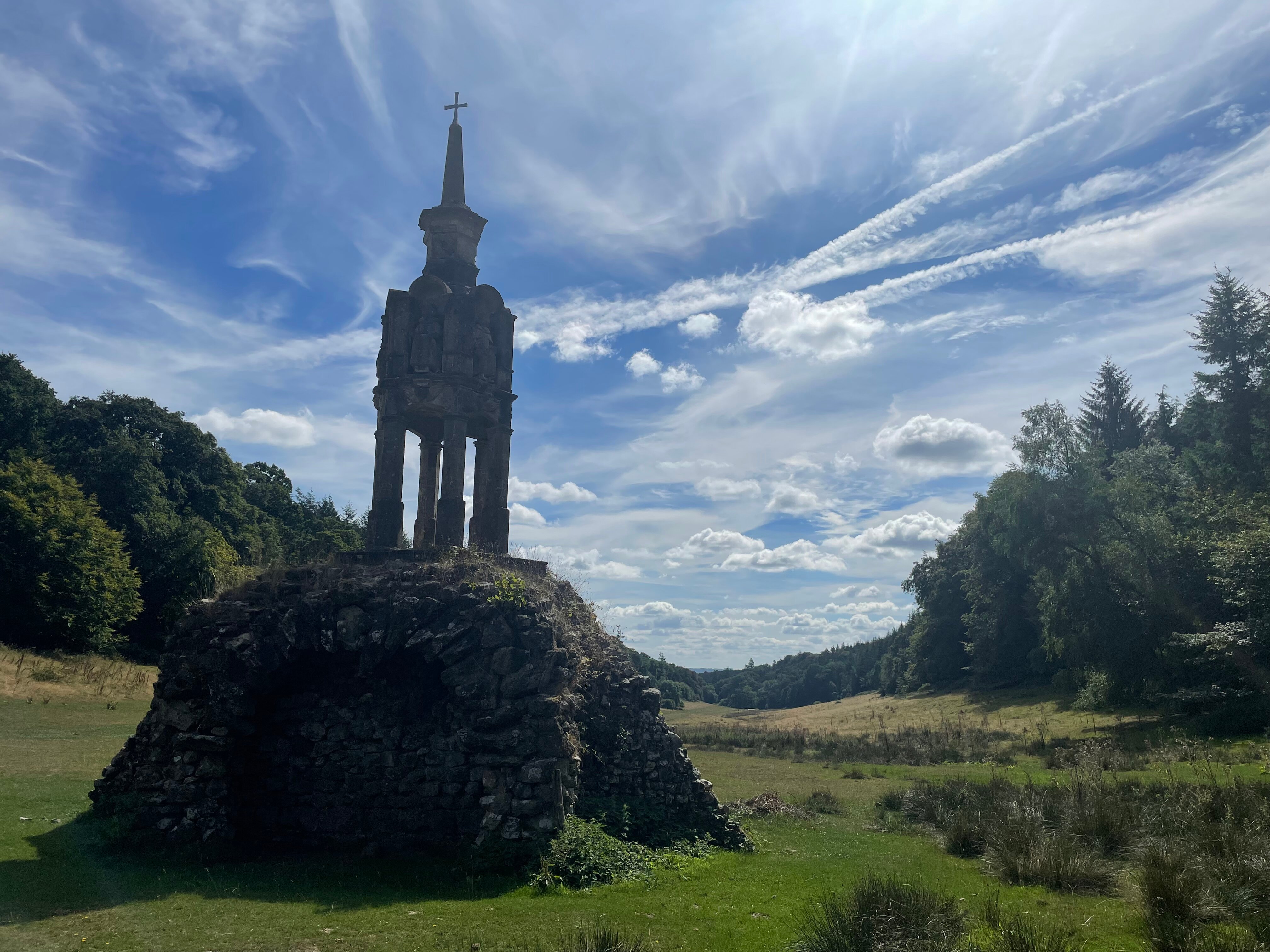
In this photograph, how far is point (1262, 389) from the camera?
3052 cm

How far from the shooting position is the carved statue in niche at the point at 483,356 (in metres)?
15.7

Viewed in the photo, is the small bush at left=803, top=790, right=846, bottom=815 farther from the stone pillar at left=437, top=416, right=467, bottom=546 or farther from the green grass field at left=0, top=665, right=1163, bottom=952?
the stone pillar at left=437, top=416, right=467, bottom=546

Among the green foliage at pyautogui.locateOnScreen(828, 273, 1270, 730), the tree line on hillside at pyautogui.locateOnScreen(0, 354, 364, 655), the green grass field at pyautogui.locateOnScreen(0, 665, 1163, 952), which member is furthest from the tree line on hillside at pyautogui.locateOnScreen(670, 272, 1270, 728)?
the tree line on hillside at pyautogui.locateOnScreen(0, 354, 364, 655)

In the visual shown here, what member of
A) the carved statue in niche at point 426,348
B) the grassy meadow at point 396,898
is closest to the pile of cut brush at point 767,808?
the grassy meadow at point 396,898

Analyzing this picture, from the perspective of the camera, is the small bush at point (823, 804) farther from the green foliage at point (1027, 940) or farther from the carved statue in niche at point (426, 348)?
the carved statue in niche at point (426, 348)

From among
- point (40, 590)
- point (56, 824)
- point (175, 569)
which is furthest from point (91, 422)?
point (56, 824)

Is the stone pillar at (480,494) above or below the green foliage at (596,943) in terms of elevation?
above

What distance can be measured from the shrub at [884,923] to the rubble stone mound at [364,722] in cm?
419

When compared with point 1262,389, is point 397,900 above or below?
below

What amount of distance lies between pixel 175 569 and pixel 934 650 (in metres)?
51.0

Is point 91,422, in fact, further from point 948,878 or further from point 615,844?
point 948,878

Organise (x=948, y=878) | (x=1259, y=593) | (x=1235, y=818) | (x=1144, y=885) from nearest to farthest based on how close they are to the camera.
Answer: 1. (x=1144, y=885)
2. (x=948, y=878)
3. (x=1235, y=818)
4. (x=1259, y=593)

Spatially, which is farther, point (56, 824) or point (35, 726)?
point (35, 726)

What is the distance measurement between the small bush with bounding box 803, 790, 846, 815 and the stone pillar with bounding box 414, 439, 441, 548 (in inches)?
408
